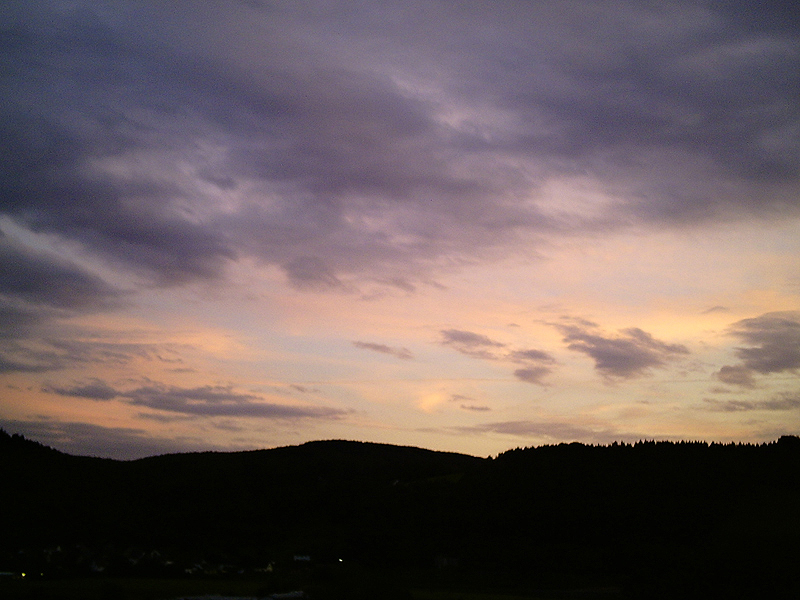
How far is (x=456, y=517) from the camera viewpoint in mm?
154125

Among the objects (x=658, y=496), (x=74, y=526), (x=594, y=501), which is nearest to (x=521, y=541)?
(x=594, y=501)

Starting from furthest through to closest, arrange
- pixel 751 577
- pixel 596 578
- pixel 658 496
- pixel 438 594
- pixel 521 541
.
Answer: pixel 658 496 < pixel 521 541 < pixel 596 578 < pixel 438 594 < pixel 751 577

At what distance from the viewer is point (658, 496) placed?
144625 mm

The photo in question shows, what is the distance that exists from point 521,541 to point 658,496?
30524 mm

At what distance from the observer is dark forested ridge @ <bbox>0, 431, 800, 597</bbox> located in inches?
4478

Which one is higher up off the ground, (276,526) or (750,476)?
(750,476)

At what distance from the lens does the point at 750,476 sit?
15575 cm

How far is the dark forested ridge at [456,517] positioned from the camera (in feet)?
373

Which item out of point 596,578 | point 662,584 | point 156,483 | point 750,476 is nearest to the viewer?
point 662,584

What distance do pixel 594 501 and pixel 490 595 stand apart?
235 feet

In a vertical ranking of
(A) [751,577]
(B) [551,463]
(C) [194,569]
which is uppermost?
(B) [551,463]

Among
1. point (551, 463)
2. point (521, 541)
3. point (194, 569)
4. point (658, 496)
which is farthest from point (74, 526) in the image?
point (658, 496)

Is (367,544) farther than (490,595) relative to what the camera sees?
Yes

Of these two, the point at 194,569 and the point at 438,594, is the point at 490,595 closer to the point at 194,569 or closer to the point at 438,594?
the point at 438,594
